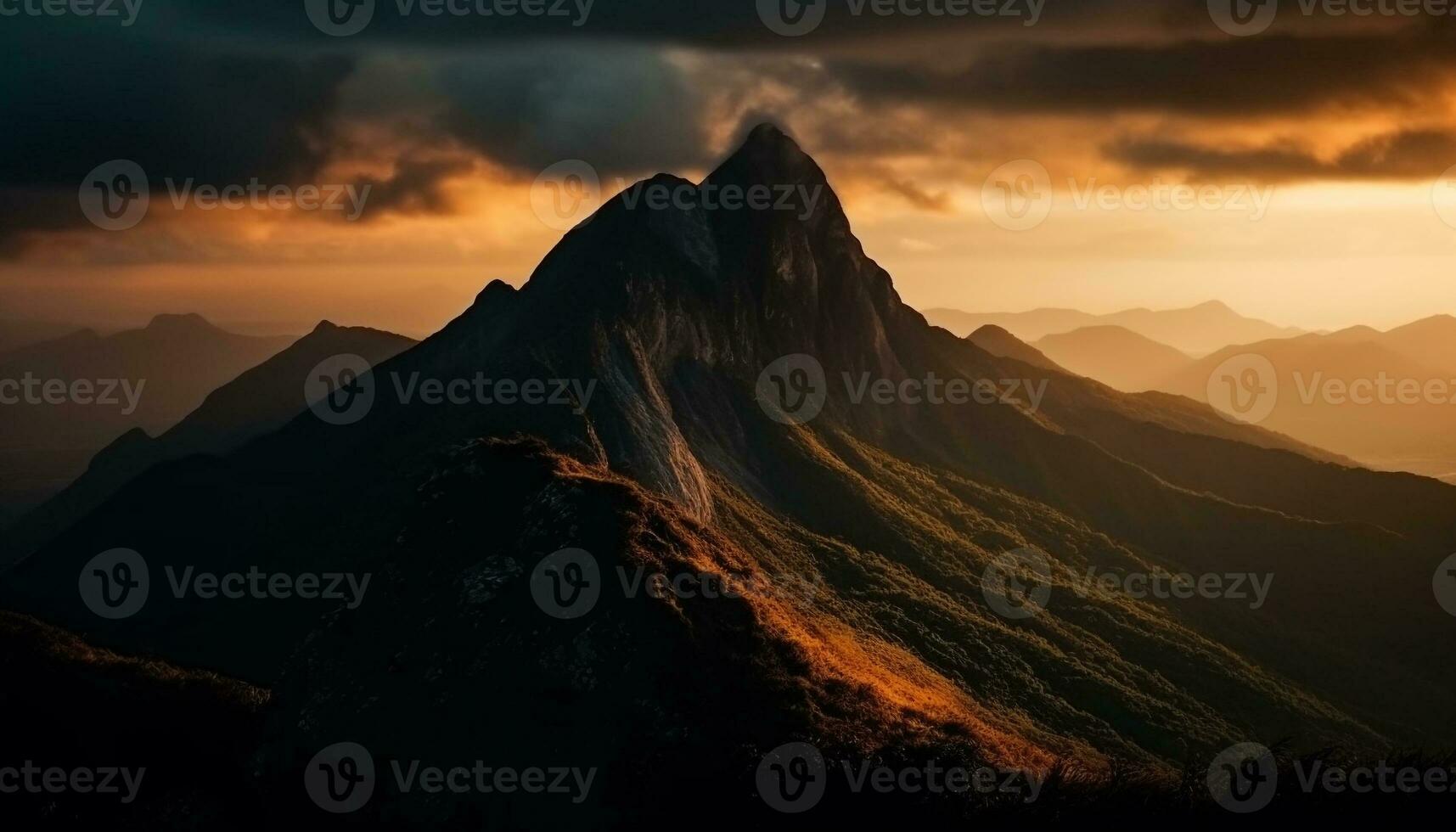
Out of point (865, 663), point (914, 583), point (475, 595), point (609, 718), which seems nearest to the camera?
point (609, 718)

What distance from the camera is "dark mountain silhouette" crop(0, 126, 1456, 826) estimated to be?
3734cm

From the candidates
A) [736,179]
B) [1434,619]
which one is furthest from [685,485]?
[1434,619]

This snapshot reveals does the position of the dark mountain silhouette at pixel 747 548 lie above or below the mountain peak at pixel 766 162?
below

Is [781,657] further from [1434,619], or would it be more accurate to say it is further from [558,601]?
[1434,619]

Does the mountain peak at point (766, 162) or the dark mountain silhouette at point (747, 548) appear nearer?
the dark mountain silhouette at point (747, 548)

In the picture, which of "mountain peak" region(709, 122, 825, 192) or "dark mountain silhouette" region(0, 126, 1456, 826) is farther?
"mountain peak" region(709, 122, 825, 192)

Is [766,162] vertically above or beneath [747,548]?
above

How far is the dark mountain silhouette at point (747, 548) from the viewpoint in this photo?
123 ft

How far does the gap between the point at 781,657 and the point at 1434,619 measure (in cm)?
12716

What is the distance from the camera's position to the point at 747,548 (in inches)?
3236

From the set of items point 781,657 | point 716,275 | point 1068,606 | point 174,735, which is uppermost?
point 716,275

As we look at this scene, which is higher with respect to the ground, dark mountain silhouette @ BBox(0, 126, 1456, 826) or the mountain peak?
the mountain peak

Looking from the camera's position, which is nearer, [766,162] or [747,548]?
[747,548]

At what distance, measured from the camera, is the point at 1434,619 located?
126 meters
